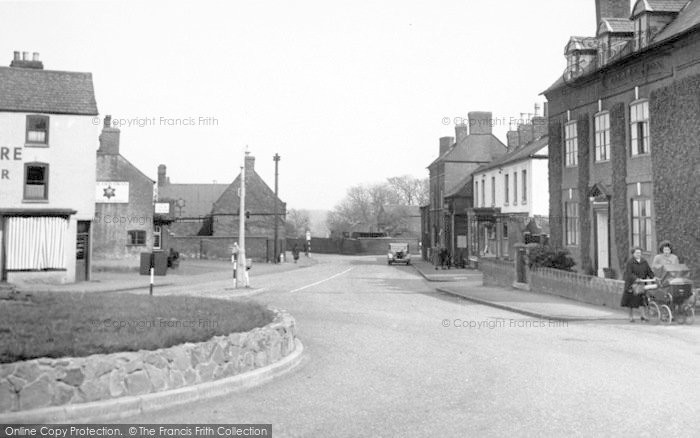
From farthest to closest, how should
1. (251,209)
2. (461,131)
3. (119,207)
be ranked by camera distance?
(251,209), (461,131), (119,207)

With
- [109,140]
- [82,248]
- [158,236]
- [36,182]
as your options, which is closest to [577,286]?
[82,248]

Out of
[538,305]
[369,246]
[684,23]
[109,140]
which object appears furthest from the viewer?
[369,246]

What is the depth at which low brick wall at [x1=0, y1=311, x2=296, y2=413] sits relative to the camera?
714 centimetres

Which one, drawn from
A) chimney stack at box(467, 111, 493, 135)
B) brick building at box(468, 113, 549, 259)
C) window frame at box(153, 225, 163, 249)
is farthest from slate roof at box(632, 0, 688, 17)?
window frame at box(153, 225, 163, 249)

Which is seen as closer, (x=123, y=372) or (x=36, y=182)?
(x=123, y=372)

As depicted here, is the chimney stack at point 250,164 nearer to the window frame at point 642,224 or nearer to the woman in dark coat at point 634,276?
the window frame at point 642,224

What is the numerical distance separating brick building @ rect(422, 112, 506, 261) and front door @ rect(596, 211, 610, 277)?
25845mm

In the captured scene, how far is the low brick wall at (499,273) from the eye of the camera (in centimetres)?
2894

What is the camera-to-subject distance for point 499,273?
3034 cm

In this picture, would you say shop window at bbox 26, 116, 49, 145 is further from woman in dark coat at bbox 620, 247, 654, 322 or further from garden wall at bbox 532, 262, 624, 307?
woman in dark coat at bbox 620, 247, 654, 322

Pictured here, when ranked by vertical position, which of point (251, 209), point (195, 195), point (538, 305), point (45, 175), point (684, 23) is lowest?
point (538, 305)

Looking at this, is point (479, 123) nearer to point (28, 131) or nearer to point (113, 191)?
point (113, 191)

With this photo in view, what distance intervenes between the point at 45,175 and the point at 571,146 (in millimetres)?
23637

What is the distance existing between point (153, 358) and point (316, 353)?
4.25 meters
